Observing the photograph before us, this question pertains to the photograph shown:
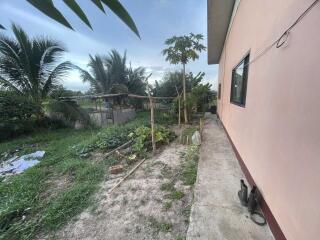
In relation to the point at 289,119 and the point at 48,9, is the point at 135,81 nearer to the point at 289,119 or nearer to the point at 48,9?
the point at 289,119

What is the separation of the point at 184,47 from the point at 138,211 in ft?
21.0

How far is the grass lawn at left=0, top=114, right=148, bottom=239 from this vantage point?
2120 millimetres

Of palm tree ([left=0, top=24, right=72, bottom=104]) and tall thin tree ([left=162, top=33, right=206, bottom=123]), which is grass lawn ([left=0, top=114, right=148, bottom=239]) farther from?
tall thin tree ([left=162, top=33, right=206, bottom=123])

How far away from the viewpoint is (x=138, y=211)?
222cm

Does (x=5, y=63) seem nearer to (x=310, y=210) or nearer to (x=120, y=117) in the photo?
(x=120, y=117)

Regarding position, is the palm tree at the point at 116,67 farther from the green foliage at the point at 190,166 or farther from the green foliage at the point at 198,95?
the green foliage at the point at 190,166

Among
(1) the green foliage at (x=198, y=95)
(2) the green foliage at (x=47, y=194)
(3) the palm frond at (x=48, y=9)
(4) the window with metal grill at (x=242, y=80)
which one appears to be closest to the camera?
(3) the palm frond at (x=48, y=9)

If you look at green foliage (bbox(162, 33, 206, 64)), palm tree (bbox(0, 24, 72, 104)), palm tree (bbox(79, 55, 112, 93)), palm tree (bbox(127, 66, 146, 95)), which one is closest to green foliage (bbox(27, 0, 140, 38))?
green foliage (bbox(162, 33, 206, 64))

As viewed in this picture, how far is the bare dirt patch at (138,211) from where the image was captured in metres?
1.90

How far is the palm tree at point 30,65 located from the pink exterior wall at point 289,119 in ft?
24.3

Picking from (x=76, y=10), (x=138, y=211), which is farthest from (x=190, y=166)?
(x=76, y=10)

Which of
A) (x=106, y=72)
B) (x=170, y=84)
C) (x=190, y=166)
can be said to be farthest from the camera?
(x=170, y=84)

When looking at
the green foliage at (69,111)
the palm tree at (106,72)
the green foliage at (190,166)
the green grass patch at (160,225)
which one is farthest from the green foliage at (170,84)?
the green grass patch at (160,225)

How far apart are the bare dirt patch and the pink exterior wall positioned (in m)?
1.04
